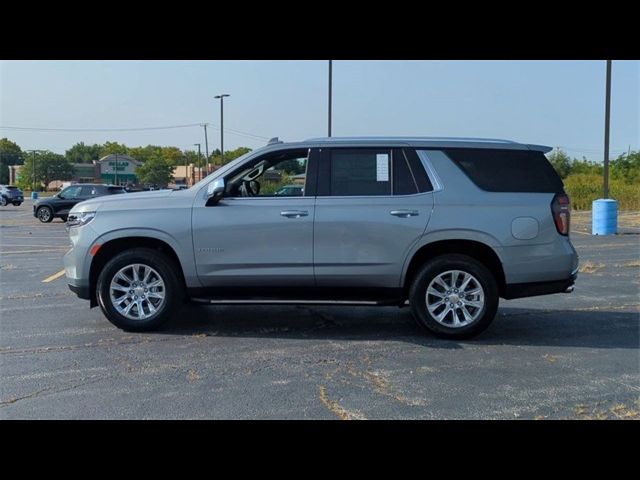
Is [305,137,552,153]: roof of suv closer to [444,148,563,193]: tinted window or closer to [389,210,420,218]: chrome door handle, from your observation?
[444,148,563,193]: tinted window

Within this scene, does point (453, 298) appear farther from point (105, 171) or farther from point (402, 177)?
point (105, 171)

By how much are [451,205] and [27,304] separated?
18.1 feet

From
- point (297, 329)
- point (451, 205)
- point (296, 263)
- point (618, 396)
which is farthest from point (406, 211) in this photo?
point (618, 396)

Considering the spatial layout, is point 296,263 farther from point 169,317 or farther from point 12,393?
point 12,393

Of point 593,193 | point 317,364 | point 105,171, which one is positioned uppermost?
point 105,171

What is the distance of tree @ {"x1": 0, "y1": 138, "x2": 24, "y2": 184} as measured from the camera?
118819mm

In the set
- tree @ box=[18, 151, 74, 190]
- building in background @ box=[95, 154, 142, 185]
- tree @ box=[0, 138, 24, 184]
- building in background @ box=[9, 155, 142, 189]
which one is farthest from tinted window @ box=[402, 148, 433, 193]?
tree @ box=[0, 138, 24, 184]

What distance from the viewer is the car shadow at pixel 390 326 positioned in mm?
6250

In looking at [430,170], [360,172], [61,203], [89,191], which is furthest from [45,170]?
[430,170]

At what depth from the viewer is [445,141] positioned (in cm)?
638

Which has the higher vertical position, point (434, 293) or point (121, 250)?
point (121, 250)

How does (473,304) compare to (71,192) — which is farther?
(71,192)

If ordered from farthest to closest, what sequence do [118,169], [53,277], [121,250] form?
[118,169] → [53,277] → [121,250]

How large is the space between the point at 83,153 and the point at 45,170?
44893 millimetres
